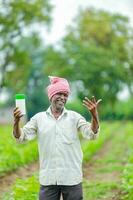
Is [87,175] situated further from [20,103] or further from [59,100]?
[20,103]

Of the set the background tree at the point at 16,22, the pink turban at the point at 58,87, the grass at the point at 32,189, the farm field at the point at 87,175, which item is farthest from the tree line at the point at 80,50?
the pink turban at the point at 58,87

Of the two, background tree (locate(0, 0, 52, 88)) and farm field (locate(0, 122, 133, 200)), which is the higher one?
background tree (locate(0, 0, 52, 88))

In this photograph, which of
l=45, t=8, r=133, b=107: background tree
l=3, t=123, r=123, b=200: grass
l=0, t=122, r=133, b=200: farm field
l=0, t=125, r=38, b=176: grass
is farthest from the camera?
l=45, t=8, r=133, b=107: background tree

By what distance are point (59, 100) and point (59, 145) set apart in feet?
1.73

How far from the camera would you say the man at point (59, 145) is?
23.3 ft

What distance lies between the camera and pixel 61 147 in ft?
23.3

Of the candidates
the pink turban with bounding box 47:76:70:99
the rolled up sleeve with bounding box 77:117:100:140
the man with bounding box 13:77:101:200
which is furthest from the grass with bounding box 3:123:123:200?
the pink turban with bounding box 47:76:70:99

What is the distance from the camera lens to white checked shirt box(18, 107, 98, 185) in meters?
7.09

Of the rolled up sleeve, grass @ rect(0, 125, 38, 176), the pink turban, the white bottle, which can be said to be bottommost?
the rolled up sleeve

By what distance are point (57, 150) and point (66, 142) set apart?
140mm

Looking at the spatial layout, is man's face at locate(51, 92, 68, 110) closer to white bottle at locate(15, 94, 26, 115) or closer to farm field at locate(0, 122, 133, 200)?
white bottle at locate(15, 94, 26, 115)

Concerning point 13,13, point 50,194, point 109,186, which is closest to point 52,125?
point 50,194

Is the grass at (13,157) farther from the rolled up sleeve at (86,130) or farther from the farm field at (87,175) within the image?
the rolled up sleeve at (86,130)

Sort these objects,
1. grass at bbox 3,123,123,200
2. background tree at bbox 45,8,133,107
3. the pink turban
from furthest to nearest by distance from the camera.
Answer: background tree at bbox 45,8,133,107 < grass at bbox 3,123,123,200 < the pink turban
